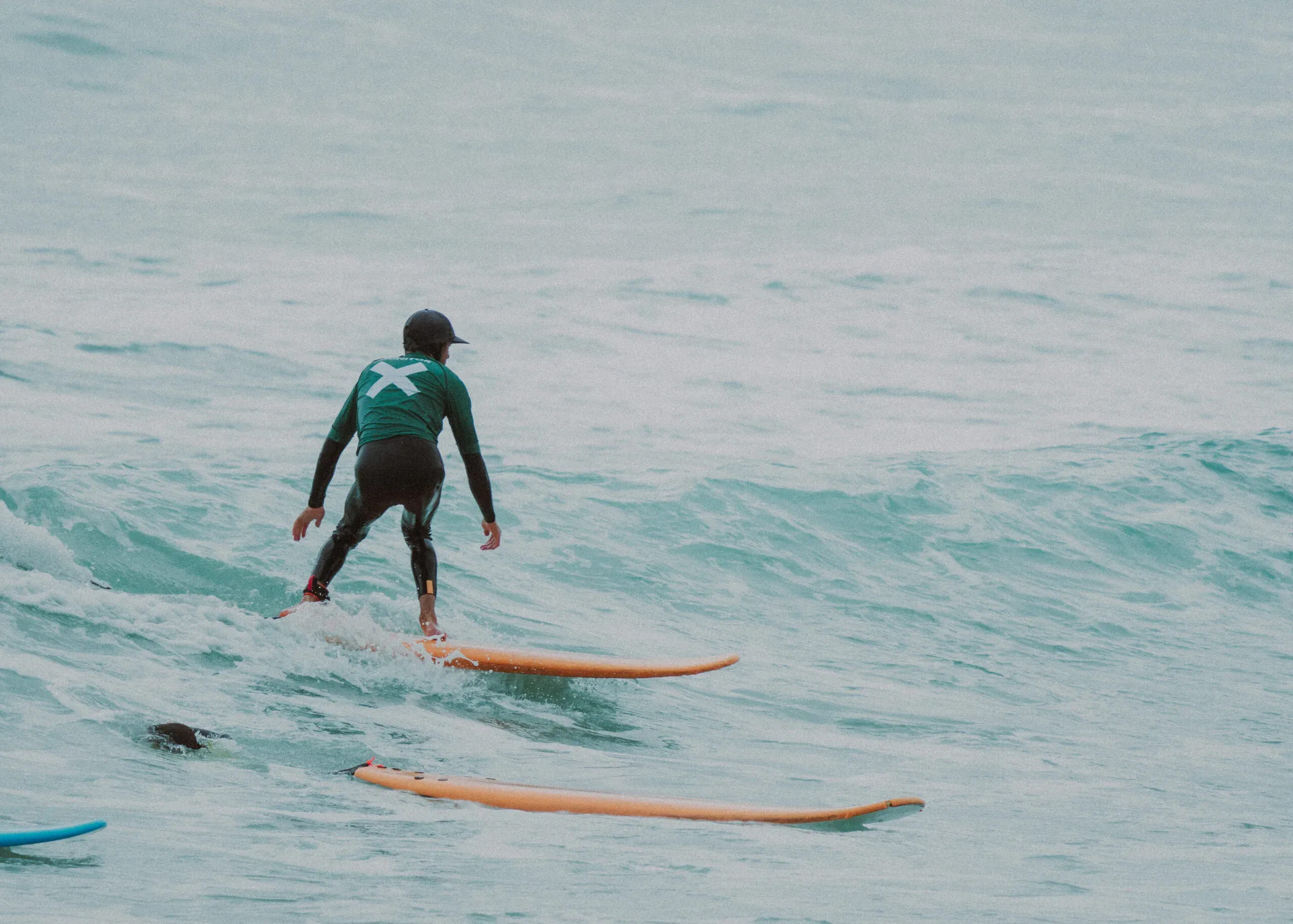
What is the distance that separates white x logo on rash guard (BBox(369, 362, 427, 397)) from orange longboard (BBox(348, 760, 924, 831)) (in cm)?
202

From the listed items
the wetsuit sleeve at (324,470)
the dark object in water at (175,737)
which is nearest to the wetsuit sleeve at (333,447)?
the wetsuit sleeve at (324,470)

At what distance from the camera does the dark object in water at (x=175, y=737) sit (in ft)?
16.7

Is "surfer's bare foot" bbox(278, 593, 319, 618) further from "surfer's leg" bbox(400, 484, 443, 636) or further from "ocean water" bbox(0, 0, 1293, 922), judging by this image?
"surfer's leg" bbox(400, 484, 443, 636)

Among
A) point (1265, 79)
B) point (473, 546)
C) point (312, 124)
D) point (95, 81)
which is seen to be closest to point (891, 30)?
point (1265, 79)

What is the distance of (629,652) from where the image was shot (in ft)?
26.7

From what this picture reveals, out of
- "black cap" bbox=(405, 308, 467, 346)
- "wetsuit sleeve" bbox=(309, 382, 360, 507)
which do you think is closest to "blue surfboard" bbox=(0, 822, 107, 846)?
"wetsuit sleeve" bbox=(309, 382, 360, 507)

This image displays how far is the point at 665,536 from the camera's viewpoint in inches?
429

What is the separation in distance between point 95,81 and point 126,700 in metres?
41.0

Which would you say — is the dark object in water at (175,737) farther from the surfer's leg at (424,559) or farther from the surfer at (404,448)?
the surfer's leg at (424,559)

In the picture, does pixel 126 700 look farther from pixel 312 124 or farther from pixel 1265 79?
pixel 1265 79

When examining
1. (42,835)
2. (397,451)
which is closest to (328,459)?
(397,451)

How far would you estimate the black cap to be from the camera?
22.2 ft

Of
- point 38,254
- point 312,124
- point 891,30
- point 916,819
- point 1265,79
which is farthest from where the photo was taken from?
point 891,30

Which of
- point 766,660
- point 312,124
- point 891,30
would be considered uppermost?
point 891,30
